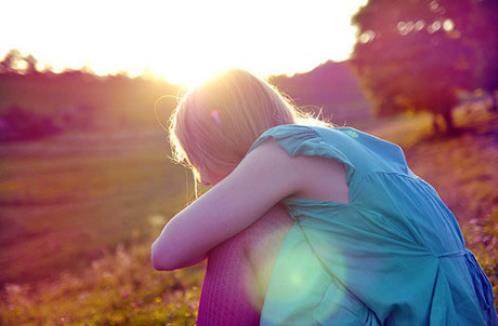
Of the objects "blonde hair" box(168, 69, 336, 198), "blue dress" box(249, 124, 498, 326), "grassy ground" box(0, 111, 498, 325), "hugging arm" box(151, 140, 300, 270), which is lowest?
"grassy ground" box(0, 111, 498, 325)

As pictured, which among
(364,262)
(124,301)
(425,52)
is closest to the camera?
(364,262)

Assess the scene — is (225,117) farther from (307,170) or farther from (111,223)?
(111,223)

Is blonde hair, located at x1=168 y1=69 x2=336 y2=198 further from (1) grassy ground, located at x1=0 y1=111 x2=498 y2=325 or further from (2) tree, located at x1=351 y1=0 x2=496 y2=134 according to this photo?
(2) tree, located at x1=351 y1=0 x2=496 y2=134

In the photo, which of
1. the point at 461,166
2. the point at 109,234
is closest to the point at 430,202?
the point at 461,166

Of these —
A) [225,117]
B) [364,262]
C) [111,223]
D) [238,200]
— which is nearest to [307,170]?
[238,200]

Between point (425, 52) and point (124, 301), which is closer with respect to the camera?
point (124, 301)

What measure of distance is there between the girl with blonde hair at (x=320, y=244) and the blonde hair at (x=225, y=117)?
1.01 ft

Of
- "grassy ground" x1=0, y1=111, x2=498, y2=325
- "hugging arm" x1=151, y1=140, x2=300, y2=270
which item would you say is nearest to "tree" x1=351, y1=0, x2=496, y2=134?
Result: "grassy ground" x1=0, y1=111, x2=498, y2=325

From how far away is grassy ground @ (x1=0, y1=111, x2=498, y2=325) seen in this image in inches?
202

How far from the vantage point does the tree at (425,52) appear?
25312 mm

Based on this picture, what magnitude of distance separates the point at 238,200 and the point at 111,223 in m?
16.8

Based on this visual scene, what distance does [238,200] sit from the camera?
6.61 ft

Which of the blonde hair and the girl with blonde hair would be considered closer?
the girl with blonde hair

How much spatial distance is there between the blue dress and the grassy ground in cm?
191
